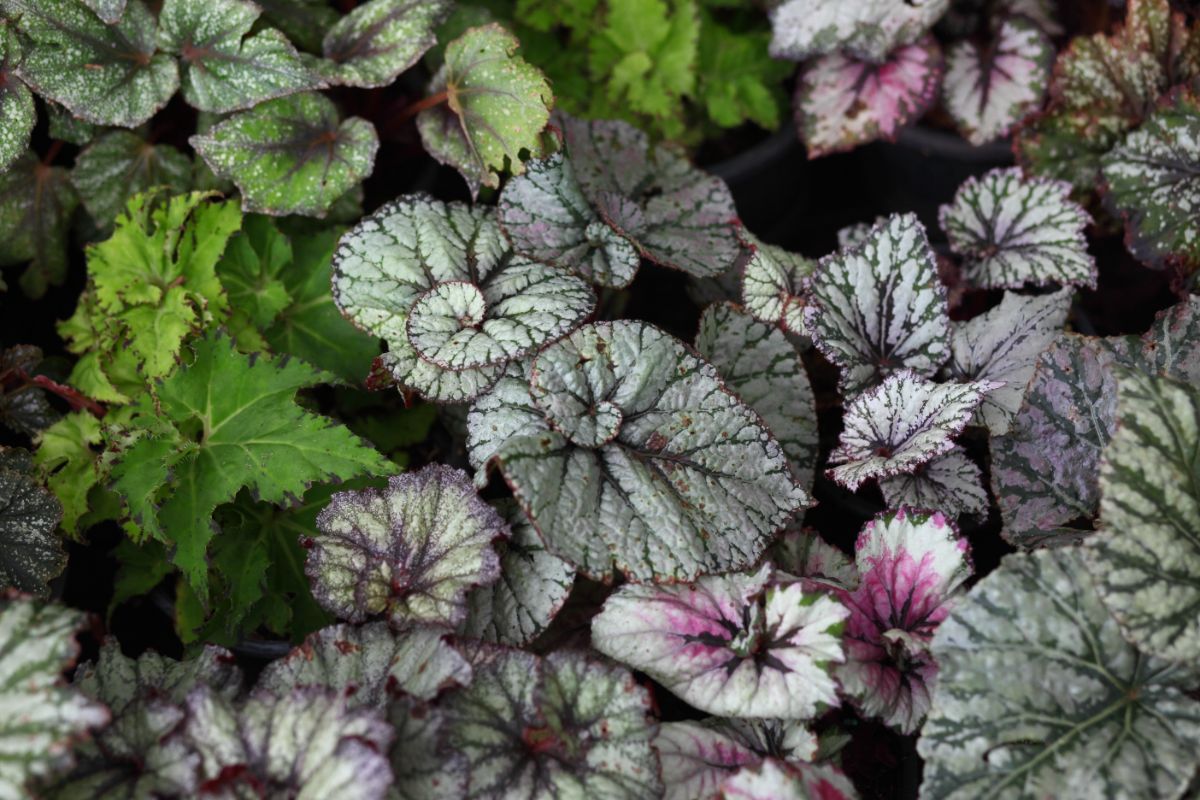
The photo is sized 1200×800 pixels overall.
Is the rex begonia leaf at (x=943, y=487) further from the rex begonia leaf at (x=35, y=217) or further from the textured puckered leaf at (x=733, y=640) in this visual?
the rex begonia leaf at (x=35, y=217)

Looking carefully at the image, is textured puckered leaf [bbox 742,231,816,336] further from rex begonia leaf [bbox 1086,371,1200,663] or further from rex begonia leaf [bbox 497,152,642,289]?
rex begonia leaf [bbox 1086,371,1200,663]

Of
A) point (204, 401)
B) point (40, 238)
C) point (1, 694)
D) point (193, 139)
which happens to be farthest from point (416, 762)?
point (40, 238)

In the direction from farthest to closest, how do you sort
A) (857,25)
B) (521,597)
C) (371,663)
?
(857,25) < (521,597) < (371,663)

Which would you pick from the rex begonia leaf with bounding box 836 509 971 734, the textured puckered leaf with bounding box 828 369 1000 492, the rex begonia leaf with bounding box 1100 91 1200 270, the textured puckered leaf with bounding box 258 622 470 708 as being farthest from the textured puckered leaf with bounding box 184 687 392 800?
the rex begonia leaf with bounding box 1100 91 1200 270

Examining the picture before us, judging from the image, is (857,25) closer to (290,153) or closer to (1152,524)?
(290,153)

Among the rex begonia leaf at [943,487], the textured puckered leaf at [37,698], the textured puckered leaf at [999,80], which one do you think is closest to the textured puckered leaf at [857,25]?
the textured puckered leaf at [999,80]

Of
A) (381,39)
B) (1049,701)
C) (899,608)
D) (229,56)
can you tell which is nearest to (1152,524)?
(1049,701)
